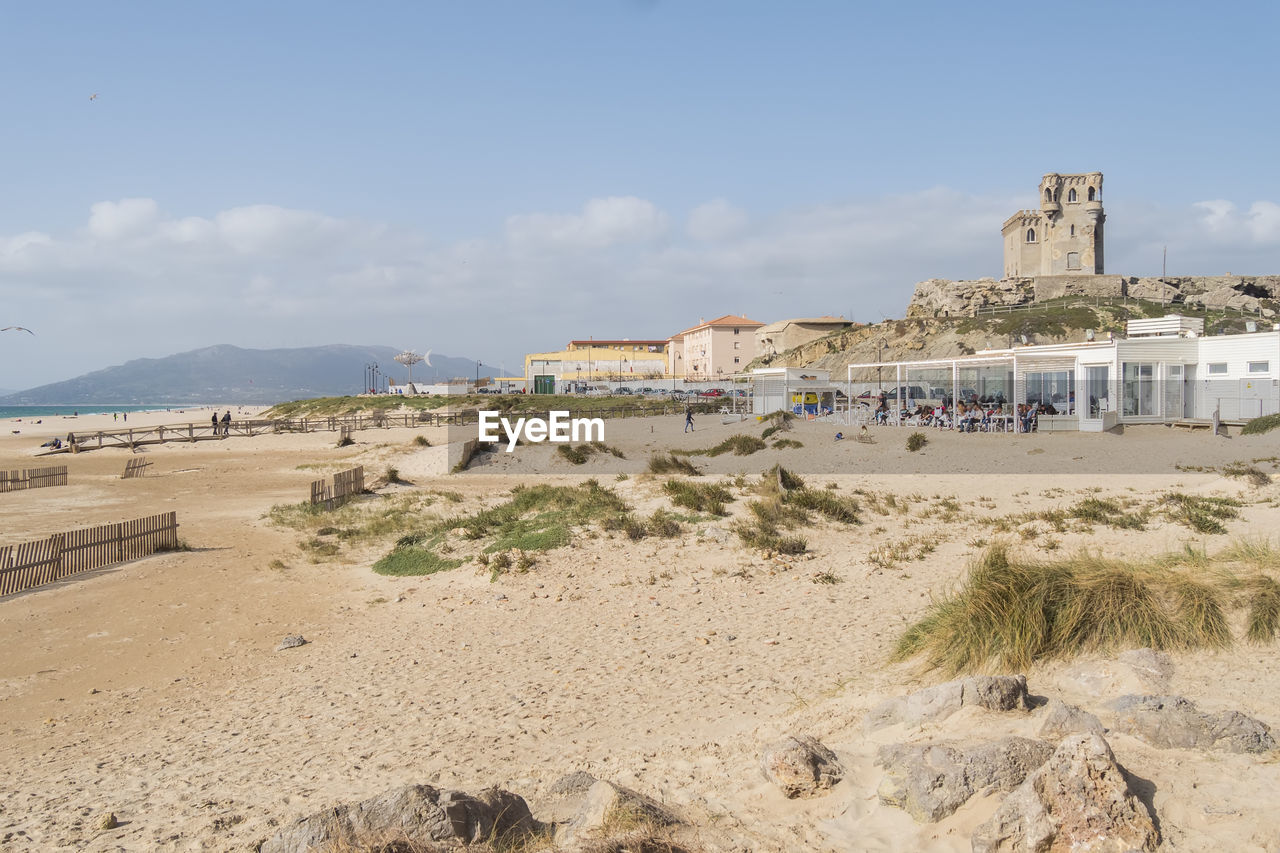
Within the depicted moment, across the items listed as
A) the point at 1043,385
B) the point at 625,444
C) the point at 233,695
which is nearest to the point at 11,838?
the point at 233,695

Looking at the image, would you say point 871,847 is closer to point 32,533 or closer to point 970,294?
point 32,533

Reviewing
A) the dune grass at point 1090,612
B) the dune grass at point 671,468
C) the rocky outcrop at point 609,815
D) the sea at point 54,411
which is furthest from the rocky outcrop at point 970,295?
the sea at point 54,411

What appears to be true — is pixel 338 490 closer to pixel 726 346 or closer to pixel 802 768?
pixel 802 768

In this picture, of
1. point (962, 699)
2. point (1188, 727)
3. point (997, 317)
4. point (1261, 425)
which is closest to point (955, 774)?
point (962, 699)

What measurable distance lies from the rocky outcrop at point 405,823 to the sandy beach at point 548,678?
1.87ft

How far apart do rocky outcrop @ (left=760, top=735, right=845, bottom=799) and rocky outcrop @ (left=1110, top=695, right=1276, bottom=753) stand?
5.23ft

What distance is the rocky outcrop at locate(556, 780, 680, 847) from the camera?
4.03m

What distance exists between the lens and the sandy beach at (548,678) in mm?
4660

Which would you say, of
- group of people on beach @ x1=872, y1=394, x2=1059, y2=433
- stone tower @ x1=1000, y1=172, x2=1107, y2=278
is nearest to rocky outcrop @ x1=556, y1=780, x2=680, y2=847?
group of people on beach @ x1=872, y1=394, x2=1059, y2=433

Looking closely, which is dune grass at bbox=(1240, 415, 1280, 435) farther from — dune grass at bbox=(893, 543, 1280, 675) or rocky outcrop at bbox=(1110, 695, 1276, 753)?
rocky outcrop at bbox=(1110, 695, 1276, 753)

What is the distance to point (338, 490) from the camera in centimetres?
2073

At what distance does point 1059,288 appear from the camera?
2822 inches

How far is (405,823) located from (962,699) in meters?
3.35

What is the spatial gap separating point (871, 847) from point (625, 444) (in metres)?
29.0
